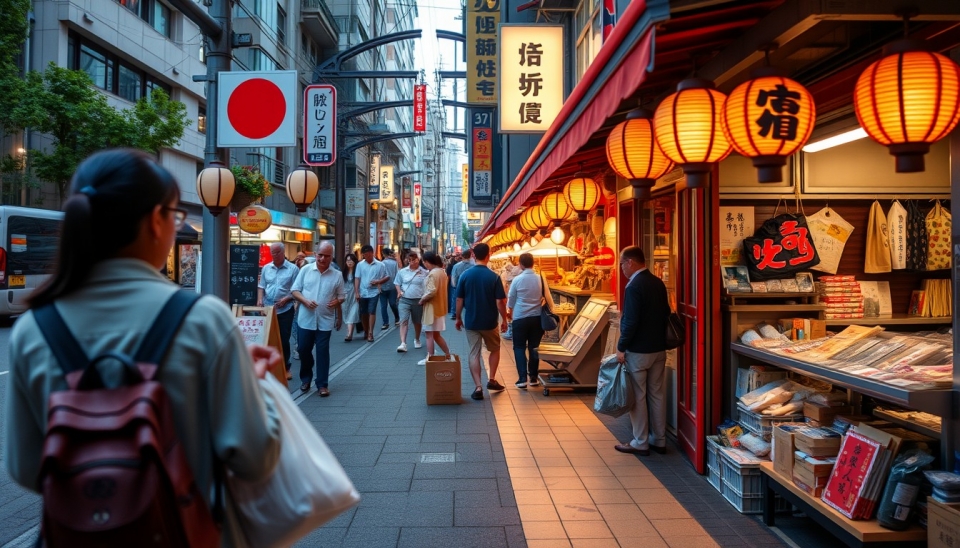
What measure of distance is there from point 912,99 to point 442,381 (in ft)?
21.3

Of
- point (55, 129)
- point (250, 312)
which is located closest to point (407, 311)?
point (250, 312)

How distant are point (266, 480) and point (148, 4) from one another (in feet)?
95.5

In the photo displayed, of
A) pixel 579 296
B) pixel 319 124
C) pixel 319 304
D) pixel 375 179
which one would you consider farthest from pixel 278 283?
pixel 375 179

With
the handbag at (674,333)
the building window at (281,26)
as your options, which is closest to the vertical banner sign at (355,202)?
the building window at (281,26)

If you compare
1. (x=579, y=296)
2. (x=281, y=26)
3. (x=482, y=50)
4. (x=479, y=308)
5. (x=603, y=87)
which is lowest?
(x=479, y=308)

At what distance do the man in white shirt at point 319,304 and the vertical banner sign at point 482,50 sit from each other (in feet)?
29.9

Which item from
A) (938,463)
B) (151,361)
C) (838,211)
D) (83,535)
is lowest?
(938,463)

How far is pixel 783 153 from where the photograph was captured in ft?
12.6

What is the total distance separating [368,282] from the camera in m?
15.1

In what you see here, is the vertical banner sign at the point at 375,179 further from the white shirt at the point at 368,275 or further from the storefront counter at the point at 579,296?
the storefront counter at the point at 579,296

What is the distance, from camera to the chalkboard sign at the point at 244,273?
33.8 ft

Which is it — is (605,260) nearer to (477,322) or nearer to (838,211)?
(477,322)

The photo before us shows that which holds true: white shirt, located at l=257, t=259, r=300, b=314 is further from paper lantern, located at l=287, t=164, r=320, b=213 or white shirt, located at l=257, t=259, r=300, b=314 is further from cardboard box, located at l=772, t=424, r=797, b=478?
cardboard box, located at l=772, t=424, r=797, b=478

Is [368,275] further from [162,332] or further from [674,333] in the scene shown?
[162,332]
